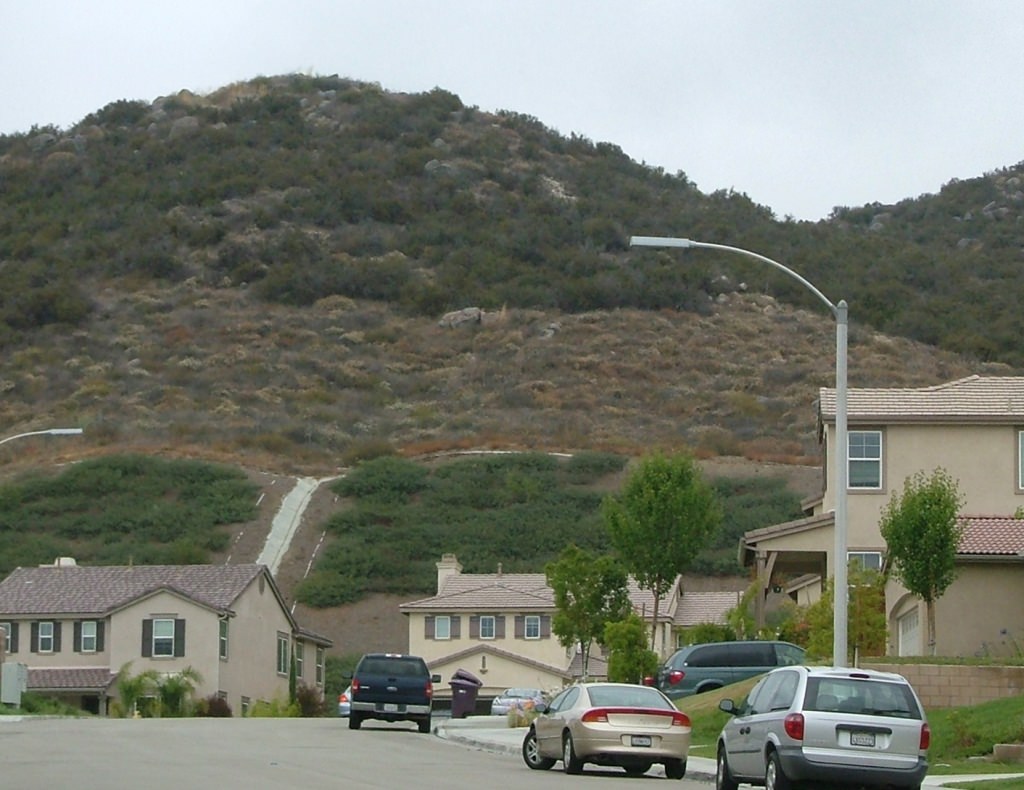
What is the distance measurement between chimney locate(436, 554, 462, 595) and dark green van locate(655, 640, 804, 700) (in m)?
38.6

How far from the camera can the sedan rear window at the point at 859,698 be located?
757 inches

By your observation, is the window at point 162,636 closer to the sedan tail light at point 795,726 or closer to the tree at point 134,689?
the tree at point 134,689

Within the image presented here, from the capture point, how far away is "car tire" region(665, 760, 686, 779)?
24861mm

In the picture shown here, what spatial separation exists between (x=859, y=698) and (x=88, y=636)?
49.6 m

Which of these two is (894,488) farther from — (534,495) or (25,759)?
(534,495)

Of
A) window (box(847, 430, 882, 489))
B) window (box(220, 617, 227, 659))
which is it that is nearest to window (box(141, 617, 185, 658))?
window (box(220, 617, 227, 659))

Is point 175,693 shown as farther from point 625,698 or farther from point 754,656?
point 625,698

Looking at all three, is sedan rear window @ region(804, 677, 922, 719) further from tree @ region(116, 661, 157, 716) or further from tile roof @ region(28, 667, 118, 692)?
tile roof @ region(28, 667, 118, 692)

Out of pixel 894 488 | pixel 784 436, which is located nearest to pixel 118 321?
pixel 784 436

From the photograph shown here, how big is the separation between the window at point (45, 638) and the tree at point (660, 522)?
83.6 feet

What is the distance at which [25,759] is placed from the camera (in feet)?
83.4

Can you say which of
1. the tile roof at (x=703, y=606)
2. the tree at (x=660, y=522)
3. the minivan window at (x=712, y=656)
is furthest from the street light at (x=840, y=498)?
the tile roof at (x=703, y=606)

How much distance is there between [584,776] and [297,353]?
108 metres

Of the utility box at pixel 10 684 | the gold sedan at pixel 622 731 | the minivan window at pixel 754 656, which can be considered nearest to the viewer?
the gold sedan at pixel 622 731
